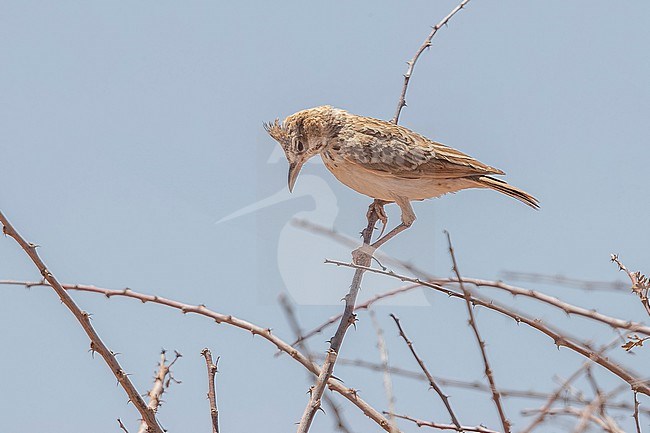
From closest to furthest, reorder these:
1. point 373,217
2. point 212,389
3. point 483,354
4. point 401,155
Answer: point 483,354 → point 212,389 → point 373,217 → point 401,155

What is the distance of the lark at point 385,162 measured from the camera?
18.2 feet

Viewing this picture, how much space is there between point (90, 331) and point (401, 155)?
3118 mm

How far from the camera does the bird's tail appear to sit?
5.49 m

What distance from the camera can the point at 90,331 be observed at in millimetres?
2938

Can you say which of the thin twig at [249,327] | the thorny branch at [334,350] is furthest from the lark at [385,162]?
the thin twig at [249,327]

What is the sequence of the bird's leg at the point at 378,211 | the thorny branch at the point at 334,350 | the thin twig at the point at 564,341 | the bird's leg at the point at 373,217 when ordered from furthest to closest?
the bird's leg at the point at 378,211 < the bird's leg at the point at 373,217 < the thorny branch at the point at 334,350 < the thin twig at the point at 564,341

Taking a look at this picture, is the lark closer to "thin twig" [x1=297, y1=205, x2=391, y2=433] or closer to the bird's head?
the bird's head

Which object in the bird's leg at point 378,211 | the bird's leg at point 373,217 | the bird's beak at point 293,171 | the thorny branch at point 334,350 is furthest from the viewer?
the bird's leg at point 378,211

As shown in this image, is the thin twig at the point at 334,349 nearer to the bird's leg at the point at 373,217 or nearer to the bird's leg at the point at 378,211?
the bird's leg at the point at 373,217

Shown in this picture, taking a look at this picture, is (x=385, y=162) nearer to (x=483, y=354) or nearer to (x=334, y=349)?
(x=334, y=349)

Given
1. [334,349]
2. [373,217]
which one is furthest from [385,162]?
[334,349]

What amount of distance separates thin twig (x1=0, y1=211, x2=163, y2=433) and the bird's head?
2.58 m

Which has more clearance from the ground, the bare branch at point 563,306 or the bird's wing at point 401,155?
the bird's wing at point 401,155

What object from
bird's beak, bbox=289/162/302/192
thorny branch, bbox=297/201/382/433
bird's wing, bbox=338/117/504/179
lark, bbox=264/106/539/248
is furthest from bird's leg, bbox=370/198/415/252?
bird's beak, bbox=289/162/302/192
